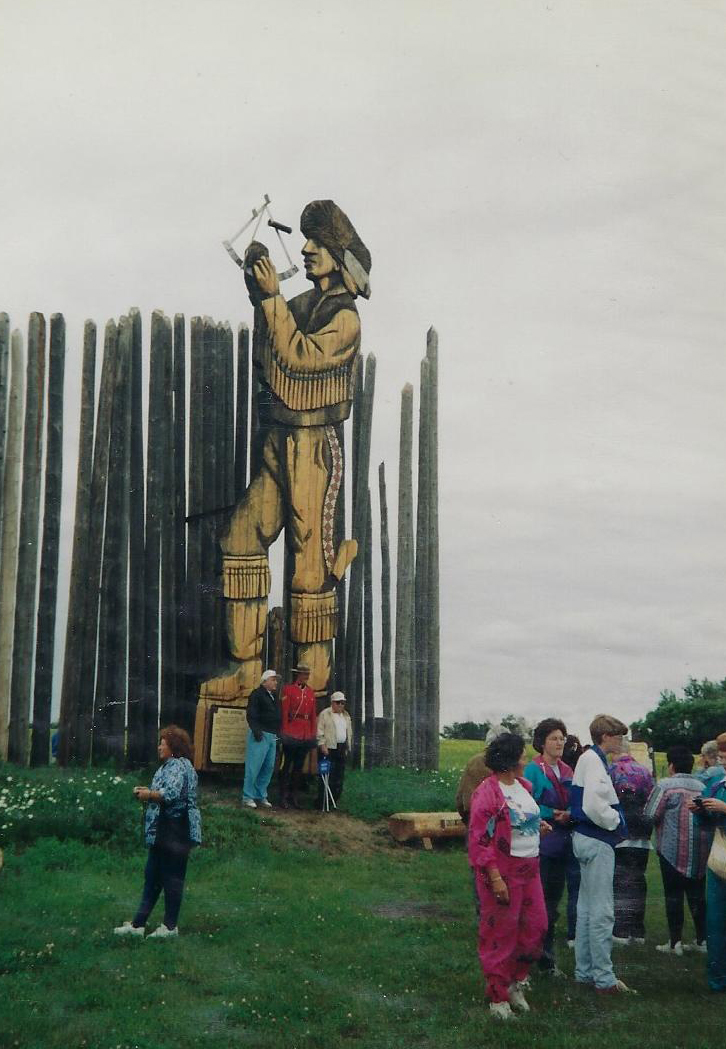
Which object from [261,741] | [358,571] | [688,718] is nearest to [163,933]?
[261,741]

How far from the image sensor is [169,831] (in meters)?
7.52

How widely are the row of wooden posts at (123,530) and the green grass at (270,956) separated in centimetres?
117

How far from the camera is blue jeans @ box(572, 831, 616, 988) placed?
6770 millimetres

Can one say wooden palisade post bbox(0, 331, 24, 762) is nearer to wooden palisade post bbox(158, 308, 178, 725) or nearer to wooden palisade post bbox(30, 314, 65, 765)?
wooden palisade post bbox(30, 314, 65, 765)

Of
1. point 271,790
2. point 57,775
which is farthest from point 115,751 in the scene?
point 271,790

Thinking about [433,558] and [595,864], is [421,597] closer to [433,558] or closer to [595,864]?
[433,558]

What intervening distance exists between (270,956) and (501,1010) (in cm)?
170

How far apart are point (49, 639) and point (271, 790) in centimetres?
266

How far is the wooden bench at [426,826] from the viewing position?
10930 mm

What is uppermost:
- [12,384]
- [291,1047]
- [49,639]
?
[12,384]

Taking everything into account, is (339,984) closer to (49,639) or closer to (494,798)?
(494,798)

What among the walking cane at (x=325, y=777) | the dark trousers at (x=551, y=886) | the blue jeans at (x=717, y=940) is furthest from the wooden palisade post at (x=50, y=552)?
the blue jeans at (x=717, y=940)

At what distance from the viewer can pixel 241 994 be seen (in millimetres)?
6609

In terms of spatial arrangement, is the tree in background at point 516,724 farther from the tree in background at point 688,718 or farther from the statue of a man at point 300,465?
the tree in background at point 688,718
